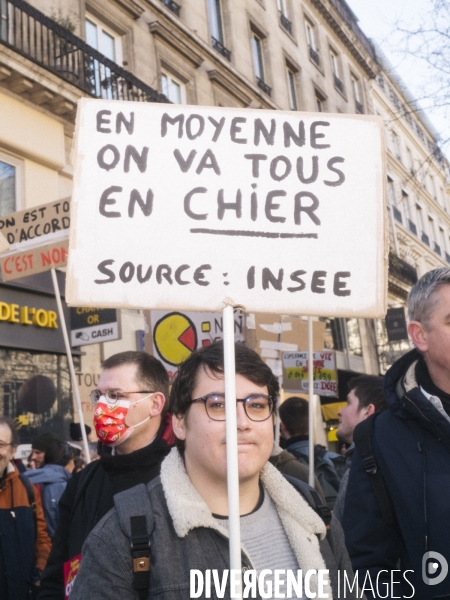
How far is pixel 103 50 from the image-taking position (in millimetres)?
12680

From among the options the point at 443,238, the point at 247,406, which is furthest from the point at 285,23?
the point at 247,406

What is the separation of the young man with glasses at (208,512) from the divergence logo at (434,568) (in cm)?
26

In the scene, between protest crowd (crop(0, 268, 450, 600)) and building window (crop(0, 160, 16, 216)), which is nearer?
protest crowd (crop(0, 268, 450, 600))

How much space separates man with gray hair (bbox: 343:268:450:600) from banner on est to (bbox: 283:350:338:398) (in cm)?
593

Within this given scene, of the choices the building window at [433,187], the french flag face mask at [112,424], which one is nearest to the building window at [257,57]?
the french flag face mask at [112,424]

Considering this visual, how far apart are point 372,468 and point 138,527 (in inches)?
33.5

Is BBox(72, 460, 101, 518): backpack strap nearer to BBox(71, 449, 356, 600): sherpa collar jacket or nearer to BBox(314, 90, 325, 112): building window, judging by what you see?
BBox(71, 449, 356, 600): sherpa collar jacket

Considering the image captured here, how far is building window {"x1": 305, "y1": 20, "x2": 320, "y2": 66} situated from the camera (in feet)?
74.9

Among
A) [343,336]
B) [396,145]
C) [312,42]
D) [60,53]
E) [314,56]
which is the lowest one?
[343,336]

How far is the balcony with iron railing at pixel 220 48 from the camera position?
1664 cm

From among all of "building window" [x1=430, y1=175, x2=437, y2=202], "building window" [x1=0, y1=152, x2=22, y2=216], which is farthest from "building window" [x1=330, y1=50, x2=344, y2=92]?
"building window" [x1=0, y1=152, x2=22, y2=216]

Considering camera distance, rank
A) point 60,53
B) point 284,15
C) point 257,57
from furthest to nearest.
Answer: point 284,15 → point 257,57 → point 60,53

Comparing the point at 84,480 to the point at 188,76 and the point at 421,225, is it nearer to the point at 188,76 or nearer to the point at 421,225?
the point at 188,76

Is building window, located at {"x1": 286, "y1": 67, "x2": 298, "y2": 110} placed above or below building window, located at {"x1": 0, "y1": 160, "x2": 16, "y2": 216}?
above
